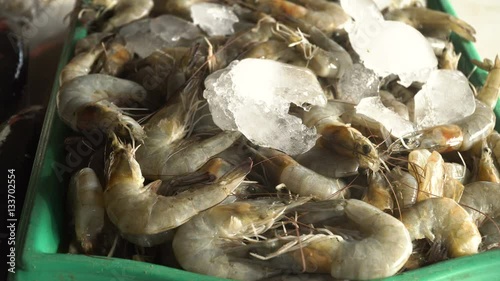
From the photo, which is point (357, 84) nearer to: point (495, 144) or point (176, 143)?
point (495, 144)

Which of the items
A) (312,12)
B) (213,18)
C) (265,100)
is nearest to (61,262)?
(265,100)

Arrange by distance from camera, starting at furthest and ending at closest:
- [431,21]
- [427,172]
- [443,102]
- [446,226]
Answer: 1. [431,21]
2. [443,102]
3. [427,172]
4. [446,226]

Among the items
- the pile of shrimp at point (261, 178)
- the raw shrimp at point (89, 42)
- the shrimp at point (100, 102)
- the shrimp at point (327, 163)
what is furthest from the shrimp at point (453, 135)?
the raw shrimp at point (89, 42)

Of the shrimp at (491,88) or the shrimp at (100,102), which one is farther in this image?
the shrimp at (491,88)

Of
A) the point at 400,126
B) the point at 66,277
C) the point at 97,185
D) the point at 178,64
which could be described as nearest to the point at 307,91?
the point at 400,126

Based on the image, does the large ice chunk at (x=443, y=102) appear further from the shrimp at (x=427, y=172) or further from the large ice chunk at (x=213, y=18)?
the large ice chunk at (x=213, y=18)

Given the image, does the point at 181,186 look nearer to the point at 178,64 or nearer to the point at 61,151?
the point at 61,151
